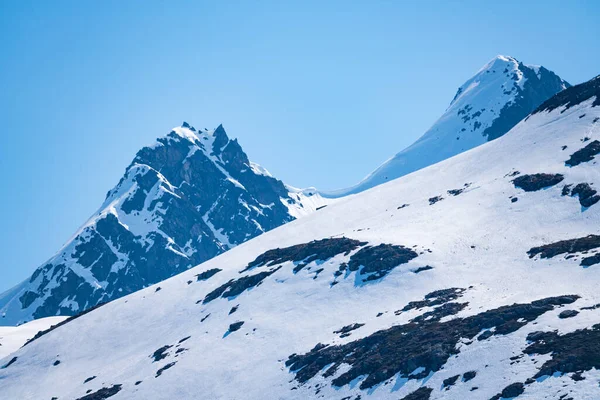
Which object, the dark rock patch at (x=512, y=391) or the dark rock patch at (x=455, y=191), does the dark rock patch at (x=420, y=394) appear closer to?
the dark rock patch at (x=512, y=391)

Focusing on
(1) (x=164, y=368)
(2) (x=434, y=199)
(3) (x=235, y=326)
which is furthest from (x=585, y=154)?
(1) (x=164, y=368)

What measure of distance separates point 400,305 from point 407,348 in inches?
644

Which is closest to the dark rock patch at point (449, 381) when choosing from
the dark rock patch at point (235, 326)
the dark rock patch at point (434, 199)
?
the dark rock patch at point (235, 326)

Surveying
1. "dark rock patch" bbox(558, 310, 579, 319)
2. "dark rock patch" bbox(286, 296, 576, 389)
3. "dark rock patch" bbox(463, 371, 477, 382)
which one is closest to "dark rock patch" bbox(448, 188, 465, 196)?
"dark rock patch" bbox(286, 296, 576, 389)

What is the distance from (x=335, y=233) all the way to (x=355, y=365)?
5904 centimetres

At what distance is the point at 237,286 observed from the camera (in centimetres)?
11312

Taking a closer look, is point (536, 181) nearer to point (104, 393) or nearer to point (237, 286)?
point (237, 286)

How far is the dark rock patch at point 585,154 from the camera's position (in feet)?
342

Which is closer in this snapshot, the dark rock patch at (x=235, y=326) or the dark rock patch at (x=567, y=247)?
the dark rock patch at (x=567, y=247)

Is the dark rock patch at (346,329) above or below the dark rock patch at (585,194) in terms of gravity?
below

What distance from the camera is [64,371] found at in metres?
108

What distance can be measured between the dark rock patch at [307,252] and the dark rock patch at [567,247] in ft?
100

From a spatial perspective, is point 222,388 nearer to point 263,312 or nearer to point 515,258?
point 263,312

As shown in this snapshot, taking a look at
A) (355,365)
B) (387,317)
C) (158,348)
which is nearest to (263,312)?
(158,348)
